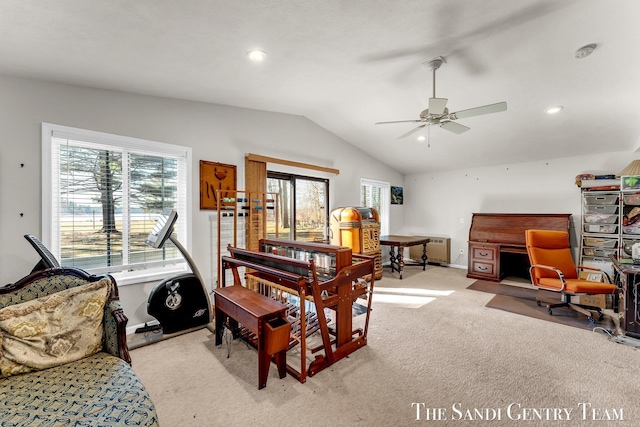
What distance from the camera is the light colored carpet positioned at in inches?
72.4

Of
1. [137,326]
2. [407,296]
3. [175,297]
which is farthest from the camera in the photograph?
[407,296]

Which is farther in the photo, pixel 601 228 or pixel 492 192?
pixel 492 192

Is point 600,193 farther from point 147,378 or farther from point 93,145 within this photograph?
point 93,145

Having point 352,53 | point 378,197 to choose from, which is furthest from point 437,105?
point 378,197

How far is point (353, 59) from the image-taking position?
270 cm

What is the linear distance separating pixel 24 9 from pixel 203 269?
287 cm

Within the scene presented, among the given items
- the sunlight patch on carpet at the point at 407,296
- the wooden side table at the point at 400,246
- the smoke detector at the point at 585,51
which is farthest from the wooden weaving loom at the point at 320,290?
the wooden side table at the point at 400,246

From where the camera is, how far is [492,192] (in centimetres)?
606

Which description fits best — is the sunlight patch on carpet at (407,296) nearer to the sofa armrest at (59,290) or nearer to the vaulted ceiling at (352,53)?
the vaulted ceiling at (352,53)

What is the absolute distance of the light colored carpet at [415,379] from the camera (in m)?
1.84

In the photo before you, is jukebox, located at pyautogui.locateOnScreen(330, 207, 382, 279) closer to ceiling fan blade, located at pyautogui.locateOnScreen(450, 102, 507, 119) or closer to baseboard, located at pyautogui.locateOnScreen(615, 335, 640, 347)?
ceiling fan blade, located at pyautogui.locateOnScreen(450, 102, 507, 119)

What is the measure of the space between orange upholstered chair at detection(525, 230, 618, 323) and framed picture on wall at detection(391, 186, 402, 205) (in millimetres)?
3447

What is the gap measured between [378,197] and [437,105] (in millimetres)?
4361

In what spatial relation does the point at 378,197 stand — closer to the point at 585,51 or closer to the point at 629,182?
the point at 629,182
